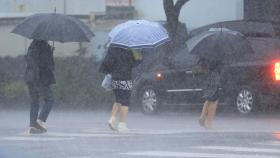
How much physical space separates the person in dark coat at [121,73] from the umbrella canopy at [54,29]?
50 centimetres

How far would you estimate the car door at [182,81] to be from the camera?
19578 millimetres

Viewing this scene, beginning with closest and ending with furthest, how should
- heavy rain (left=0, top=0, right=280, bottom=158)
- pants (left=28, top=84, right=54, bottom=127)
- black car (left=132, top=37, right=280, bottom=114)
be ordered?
1. heavy rain (left=0, top=0, right=280, bottom=158)
2. pants (left=28, top=84, right=54, bottom=127)
3. black car (left=132, top=37, right=280, bottom=114)

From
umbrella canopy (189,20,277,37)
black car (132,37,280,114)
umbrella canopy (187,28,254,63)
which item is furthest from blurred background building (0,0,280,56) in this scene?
umbrella canopy (187,28,254,63)

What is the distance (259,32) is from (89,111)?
14.9 ft

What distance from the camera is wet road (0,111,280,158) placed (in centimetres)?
1195

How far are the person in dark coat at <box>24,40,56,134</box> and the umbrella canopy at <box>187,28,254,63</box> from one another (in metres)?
2.78

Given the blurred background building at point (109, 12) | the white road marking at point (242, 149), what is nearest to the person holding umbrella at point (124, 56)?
the white road marking at point (242, 149)

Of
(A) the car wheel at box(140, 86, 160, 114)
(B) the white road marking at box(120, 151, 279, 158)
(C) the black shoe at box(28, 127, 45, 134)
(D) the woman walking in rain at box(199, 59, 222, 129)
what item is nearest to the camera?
(B) the white road marking at box(120, 151, 279, 158)

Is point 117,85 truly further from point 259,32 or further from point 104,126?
point 259,32

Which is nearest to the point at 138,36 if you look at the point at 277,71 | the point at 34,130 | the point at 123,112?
the point at 123,112

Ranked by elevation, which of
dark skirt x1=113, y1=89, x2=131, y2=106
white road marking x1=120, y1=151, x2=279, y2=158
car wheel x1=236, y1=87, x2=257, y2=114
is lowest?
car wheel x1=236, y1=87, x2=257, y2=114

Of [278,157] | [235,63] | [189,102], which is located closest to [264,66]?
[235,63]

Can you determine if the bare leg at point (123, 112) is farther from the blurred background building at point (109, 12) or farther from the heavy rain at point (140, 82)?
the blurred background building at point (109, 12)

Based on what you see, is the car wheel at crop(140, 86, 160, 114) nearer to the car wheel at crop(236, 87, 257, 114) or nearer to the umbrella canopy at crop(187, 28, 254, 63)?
the car wheel at crop(236, 87, 257, 114)
